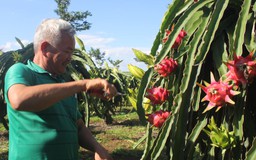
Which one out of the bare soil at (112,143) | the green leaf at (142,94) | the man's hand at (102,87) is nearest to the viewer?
the man's hand at (102,87)

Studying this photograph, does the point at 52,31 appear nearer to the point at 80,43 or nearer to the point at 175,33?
the point at 175,33

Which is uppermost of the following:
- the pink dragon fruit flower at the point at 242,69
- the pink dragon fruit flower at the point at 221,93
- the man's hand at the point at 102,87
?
the pink dragon fruit flower at the point at 242,69

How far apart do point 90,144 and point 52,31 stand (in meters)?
0.64

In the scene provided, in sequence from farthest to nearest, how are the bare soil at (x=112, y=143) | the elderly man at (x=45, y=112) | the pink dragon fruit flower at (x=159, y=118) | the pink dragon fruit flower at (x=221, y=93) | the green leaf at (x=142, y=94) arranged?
the bare soil at (x=112, y=143) → the green leaf at (x=142, y=94) → the pink dragon fruit flower at (x=159, y=118) → the elderly man at (x=45, y=112) → the pink dragon fruit flower at (x=221, y=93)

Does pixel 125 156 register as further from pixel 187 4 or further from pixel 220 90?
pixel 220 90

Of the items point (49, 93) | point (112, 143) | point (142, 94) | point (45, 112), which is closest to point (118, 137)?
point (112, 143)

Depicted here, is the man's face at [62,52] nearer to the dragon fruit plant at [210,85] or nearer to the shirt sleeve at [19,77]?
the shirt sleeve at [19,77]

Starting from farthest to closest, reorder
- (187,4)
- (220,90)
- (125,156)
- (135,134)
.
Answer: (135,134) → (125,156) → (187,4) → (220,90)

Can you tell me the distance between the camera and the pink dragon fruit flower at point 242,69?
151 cm

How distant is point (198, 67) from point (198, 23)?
0.29 m

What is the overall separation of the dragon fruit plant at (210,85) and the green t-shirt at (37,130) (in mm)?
435

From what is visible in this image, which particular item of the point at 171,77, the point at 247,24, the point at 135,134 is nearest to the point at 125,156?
the point at 135,134

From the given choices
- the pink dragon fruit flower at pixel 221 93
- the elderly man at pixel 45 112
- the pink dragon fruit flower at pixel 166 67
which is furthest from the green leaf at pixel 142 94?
the pink dragon fruit flower at pixel 221 93

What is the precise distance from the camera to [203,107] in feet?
5.96
